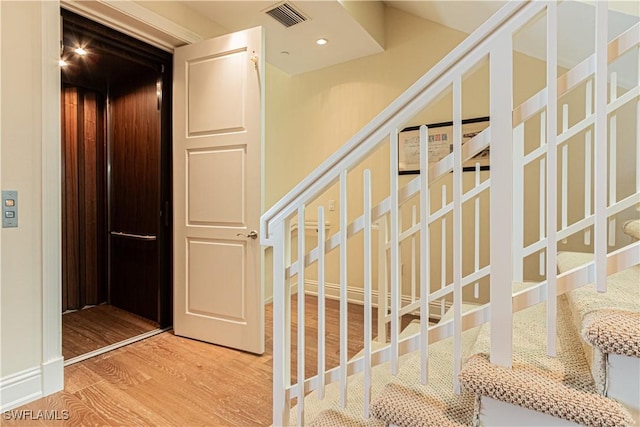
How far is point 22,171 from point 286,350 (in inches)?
67.7

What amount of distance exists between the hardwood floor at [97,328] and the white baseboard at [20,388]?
47 centimetres

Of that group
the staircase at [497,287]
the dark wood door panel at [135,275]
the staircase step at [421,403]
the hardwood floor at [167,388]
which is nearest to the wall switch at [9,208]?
the hardwood floor at [167,388]

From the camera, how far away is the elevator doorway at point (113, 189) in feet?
8.78

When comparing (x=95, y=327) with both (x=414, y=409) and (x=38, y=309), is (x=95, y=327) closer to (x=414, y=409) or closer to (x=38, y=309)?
(x=38, y=309)

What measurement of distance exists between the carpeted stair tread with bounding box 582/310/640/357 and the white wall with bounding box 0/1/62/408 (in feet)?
8.13

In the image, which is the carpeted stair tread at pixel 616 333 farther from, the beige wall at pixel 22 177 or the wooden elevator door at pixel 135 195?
the wooden elevator door at pixel 135 195

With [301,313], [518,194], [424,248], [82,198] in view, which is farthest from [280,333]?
[82,198]

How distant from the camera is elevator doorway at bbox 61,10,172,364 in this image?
105 inches

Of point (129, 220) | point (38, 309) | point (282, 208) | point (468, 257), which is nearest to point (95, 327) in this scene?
point (129, 220)

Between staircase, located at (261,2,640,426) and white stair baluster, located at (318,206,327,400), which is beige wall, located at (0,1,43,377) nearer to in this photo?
staircase, located at (261,2,640,426)

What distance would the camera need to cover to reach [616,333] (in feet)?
2.72

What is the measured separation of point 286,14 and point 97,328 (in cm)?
305

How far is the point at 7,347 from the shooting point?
5.73ft

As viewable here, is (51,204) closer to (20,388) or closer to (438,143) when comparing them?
→ (20,388)
